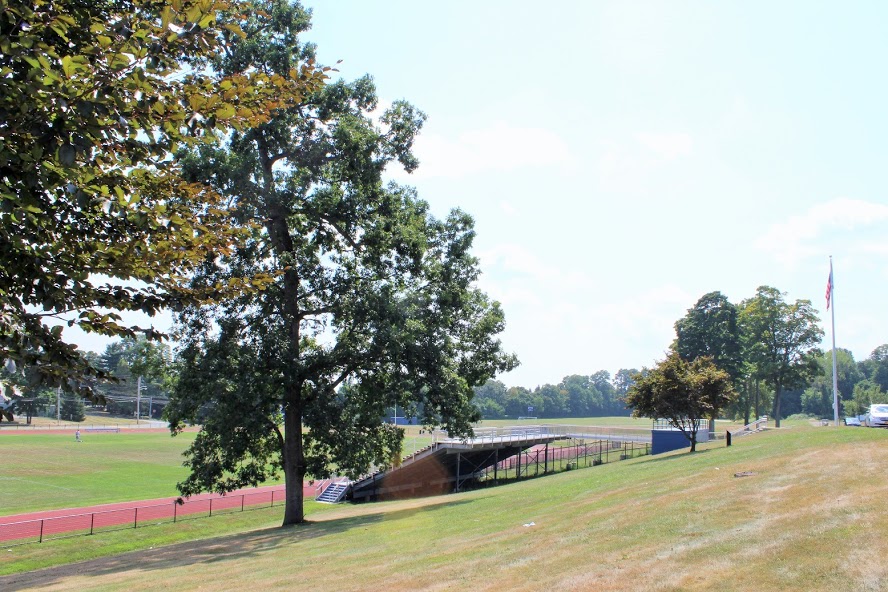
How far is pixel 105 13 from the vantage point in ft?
21.3

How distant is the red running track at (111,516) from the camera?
2831cm

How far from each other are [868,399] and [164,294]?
120918 mm

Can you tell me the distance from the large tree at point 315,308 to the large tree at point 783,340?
53181mm

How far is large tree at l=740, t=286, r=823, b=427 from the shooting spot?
70312mm

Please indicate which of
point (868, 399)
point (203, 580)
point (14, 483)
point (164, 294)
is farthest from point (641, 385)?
point (868, 399)

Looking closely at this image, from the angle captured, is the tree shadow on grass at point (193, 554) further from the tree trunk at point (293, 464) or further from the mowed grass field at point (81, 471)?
the mowed grass field at point (81, 471)

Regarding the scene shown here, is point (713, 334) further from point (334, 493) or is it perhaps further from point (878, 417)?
point (334, 493)

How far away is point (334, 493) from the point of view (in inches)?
1660

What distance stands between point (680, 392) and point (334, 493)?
68.0 ft

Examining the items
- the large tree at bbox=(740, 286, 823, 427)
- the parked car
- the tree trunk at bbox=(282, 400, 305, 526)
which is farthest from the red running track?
the large tree at bbox=(740, 286, 823, 427)

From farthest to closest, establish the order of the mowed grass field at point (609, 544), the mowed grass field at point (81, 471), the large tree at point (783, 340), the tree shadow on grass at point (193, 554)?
the large tree at point (783, 340)
the mowed grass field at point (81, 471)
the tree shadow on grass at point (193, 554)
the mowed grass field at point (609, 544)

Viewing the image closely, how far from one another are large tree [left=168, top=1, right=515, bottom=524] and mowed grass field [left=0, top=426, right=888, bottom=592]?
309cm

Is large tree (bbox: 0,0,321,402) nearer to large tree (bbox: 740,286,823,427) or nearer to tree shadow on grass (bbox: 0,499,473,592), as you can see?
tree shadow on grass (bbox: 0,499,473,592)

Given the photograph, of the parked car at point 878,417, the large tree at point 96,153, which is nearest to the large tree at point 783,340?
the parked car at point 878,417
